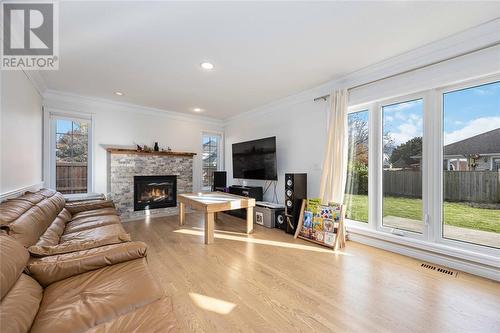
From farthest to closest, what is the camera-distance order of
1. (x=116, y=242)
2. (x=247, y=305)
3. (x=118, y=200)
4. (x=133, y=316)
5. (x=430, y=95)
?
(x=118, y=200) < (x=430, y=95) < (x=247, y=305) < (x=116, y=242) < (x=133, y=316)

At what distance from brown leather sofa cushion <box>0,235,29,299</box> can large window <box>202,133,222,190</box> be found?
4671 millimetres

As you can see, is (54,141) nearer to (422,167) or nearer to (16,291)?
(16,291)

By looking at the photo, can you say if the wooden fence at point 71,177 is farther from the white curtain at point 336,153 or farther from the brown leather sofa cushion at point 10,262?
the white curtain at point 336,153

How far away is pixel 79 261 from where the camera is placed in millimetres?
1379

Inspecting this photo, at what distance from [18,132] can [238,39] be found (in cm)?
276

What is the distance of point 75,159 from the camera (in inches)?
168

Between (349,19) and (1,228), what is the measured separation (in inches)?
123

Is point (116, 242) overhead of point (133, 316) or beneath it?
overhead

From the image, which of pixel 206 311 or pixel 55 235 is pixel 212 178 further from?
pixel 206 311

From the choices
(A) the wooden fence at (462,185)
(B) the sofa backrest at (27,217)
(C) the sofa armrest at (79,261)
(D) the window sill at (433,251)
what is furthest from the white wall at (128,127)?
(A) the wooden fence at (462,185)

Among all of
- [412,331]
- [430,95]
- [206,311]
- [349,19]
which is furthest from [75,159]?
[430,95]

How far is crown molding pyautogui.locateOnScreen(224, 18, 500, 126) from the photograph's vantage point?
2.13 metres

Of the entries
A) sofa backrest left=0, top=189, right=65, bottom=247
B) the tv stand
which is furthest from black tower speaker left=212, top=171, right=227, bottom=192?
sofa backrest left=0, top=189, right=65, bottom=247

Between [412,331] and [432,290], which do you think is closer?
[412,331]
